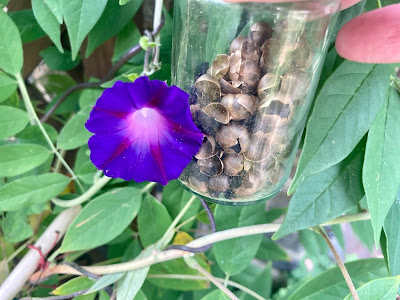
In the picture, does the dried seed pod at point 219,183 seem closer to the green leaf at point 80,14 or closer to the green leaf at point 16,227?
the green leaf at point 80,14

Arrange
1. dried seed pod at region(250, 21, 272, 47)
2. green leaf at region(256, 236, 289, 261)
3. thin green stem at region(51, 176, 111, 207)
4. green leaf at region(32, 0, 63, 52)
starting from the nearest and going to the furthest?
dried seed pod at region(250, 21, 272, 47)
green leaf at region(32, 0, 63, 52)
thin green stem at region(51, 176, 111, 207)
green leaf at region(256, 236, 289, 261)

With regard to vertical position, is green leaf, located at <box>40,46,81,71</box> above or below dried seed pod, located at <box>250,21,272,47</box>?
below

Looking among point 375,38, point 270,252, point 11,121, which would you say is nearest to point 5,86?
point 11,121

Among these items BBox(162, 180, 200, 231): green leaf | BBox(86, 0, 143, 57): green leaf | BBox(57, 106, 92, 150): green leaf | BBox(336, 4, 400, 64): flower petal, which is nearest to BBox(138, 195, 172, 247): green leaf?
BBox(162, 180, 200, 231): green leaf

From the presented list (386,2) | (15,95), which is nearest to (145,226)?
(15,95)

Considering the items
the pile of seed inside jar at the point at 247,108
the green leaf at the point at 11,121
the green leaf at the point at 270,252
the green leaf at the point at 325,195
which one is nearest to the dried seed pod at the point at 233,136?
the pile of seed inside jar at the point at 247,108

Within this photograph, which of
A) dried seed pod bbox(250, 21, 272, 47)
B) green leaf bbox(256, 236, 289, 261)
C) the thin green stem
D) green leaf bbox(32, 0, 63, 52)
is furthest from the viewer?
green leaf bbox(256, 236, 289, 261)

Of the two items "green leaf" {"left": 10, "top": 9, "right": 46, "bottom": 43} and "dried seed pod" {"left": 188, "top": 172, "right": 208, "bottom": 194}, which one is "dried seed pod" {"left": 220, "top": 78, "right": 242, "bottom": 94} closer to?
"dried seed pod" {"left": 188, "top": 172, "right": 208, "bottom": 194}

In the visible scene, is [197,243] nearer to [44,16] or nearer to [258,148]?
[258,148]
